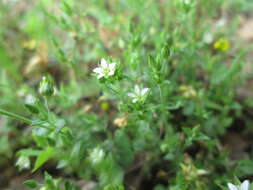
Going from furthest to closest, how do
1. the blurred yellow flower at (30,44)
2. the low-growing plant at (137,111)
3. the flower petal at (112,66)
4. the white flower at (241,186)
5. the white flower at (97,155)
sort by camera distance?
1. the blurred yellow flower at (30,44)
2. the white flower at (97,155)
3. the low-growing plant at (137,111)
4. the flower petal at (112,66)
5. the white flower at (241,186)

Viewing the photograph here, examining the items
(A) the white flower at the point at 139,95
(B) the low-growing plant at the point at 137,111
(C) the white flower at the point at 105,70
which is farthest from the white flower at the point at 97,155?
(C) the white flower at the point at 105,70

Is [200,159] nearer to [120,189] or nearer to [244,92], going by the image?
[120,189]

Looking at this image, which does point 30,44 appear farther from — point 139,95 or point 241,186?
point 241,186

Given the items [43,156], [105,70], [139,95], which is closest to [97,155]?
[43,156]

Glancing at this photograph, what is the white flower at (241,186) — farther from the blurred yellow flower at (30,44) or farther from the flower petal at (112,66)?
the blurred yellow flower at (30,44)

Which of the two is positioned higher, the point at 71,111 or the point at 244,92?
the point at 71,111

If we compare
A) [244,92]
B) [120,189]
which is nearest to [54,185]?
[120,189]

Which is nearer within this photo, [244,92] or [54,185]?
[54,185]
